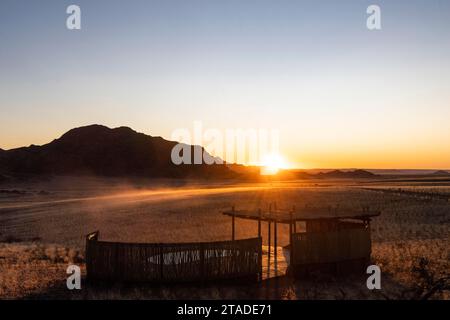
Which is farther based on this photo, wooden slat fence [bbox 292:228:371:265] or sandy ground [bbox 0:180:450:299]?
wooden slat fence [bbox 292:228:371:265]

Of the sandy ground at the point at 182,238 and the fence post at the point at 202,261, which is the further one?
the fence post at the point at 202,261

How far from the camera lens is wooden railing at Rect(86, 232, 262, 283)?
16062 mm

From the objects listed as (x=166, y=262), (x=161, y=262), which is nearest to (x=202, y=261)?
(x=166, y=262)

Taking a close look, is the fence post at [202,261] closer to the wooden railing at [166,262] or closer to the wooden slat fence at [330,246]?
the wooden railing at [166,262]

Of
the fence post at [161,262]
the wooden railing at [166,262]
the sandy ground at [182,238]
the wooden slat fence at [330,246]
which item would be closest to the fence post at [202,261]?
the wooden railing at [166,262]

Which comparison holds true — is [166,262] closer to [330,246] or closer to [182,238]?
[330,246]

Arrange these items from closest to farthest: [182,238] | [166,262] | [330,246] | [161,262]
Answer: [161,262], [166,262], [330,246], [182,238]

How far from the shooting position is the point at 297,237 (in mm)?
17781

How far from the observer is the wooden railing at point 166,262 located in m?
16.1

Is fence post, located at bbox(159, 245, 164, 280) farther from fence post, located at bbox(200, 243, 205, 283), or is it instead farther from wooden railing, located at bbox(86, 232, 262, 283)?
fence post, located at bbox(200, 243, 205, 283)

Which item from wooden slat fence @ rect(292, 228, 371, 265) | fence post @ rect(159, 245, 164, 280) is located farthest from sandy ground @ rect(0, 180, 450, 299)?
wooden slat fence @ rect(292, 228, 371, 265)

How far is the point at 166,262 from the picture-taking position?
16.1 metres
